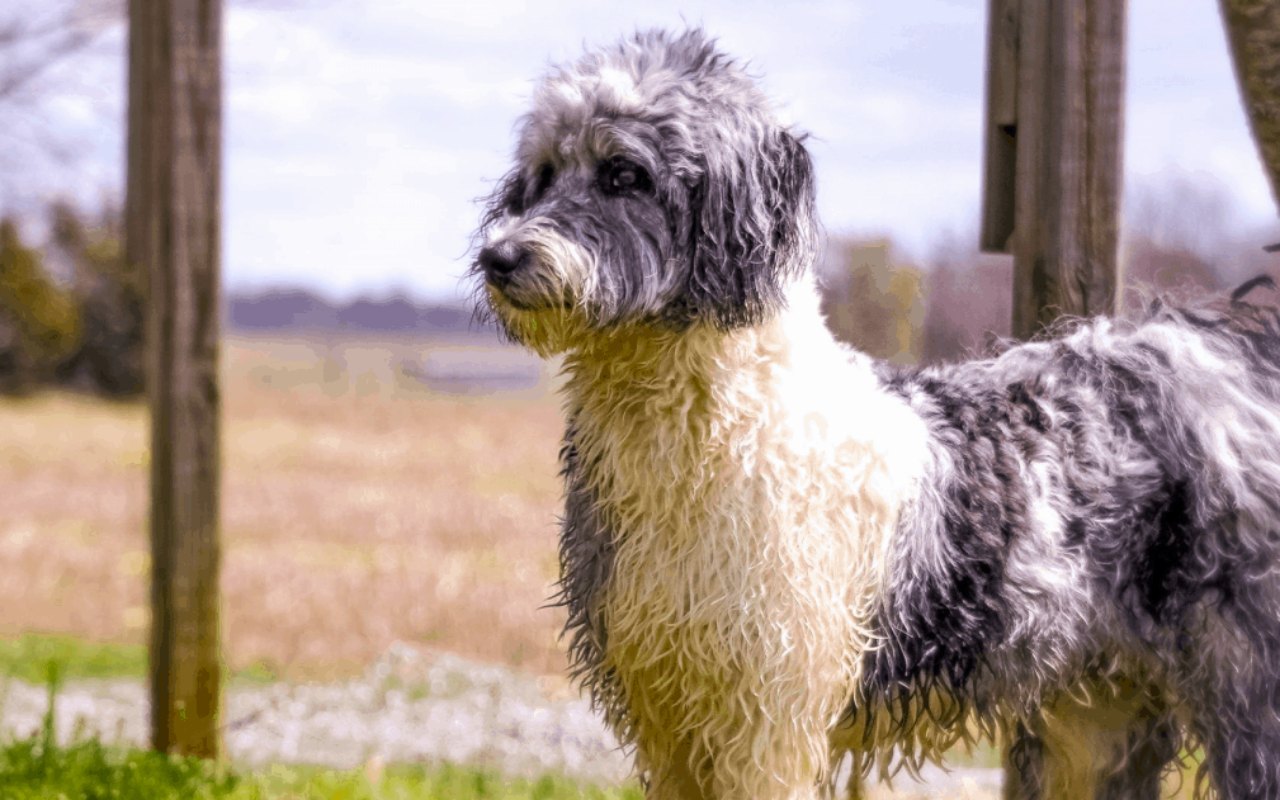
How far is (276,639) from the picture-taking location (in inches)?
381

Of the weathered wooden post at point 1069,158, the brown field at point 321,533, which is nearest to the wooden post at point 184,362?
the brown field at point 321,533

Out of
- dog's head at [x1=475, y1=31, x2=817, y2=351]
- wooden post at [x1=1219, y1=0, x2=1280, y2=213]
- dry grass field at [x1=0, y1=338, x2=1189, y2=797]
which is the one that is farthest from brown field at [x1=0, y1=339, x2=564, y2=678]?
wooden post at [x1=1219, y1=0, x2=1280, y2=213]

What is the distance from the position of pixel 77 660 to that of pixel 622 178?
24.7ft

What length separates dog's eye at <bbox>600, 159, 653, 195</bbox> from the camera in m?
3.35

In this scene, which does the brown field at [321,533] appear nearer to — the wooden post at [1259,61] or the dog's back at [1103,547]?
the dog's back at [1103,547]

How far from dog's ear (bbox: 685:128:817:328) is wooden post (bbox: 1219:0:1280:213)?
5.01ft

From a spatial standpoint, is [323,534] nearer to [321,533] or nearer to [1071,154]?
[321,533]

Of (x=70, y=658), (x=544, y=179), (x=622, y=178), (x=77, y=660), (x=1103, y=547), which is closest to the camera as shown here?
(x=622, y=178)

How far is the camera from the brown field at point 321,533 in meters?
9.68

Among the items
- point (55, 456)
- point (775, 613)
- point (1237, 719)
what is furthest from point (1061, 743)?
point (55, 456)

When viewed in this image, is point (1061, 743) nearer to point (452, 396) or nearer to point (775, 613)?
point (775, 613)

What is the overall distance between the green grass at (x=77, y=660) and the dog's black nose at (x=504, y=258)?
6.45 m

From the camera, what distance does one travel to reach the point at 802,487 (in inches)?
135

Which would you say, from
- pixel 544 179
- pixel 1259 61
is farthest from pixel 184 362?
pixel 1259 61
